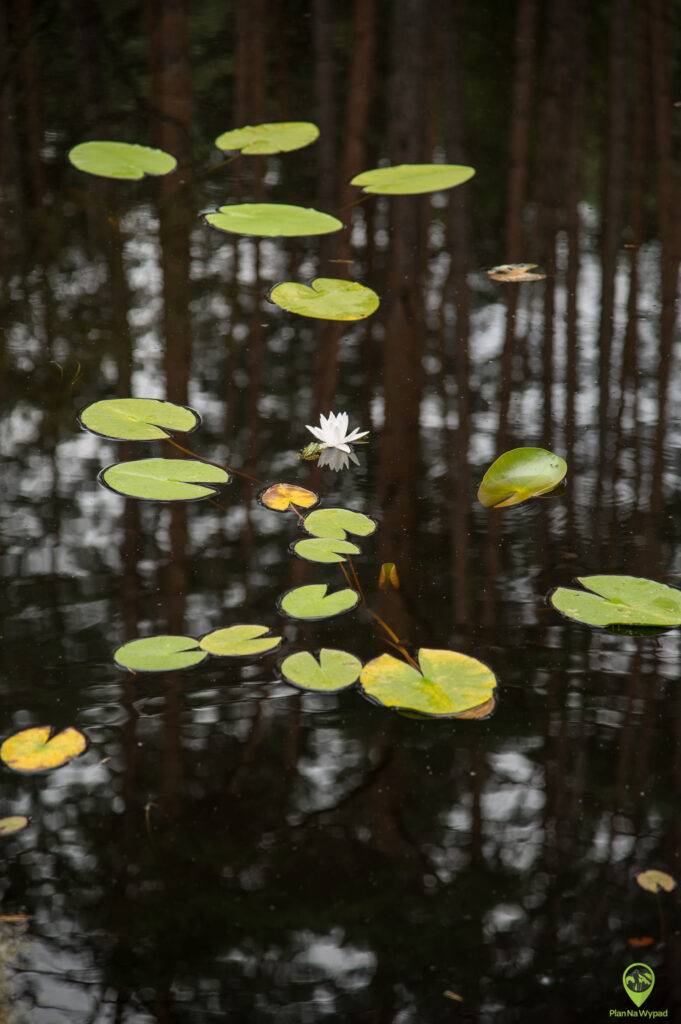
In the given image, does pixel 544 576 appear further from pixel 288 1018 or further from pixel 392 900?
pixel 288 1018

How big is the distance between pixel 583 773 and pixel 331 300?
114 cm

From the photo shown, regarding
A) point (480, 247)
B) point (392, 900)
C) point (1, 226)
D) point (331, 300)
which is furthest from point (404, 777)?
point (1, 226)

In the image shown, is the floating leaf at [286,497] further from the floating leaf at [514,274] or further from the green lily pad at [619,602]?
the floating leaf at [514,274]

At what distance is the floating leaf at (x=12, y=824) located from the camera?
1025 millimetres

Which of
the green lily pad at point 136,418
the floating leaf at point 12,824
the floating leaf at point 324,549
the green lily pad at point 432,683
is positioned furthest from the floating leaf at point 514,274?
the floating leaf at point 12,824

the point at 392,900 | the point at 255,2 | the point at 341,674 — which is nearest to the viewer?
the point at 392,900

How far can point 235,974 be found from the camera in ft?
3.00

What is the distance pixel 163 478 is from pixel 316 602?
349 millimetres

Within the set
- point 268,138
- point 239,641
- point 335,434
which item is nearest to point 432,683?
point 239,641

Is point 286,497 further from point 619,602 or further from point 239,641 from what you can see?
point 619,602

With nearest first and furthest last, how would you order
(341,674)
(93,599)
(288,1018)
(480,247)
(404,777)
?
(288,1018)
(404,777)
(341,674)
(93,599)
(480,247)

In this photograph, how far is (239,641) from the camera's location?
1.24 m

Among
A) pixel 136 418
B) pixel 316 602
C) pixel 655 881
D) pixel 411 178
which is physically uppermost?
pixel 411 178

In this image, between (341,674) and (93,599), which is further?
(93,599)
